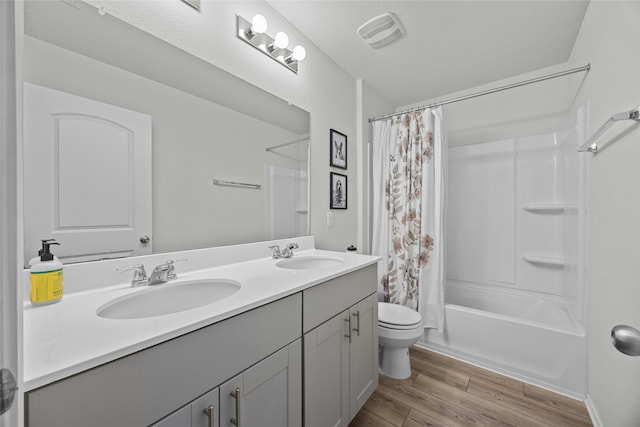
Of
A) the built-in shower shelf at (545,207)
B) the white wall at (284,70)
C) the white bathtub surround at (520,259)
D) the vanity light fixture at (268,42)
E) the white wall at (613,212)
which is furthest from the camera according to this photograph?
the built-in shower shelf at (545,207)

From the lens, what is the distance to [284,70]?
1.65 m

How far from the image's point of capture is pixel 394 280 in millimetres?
2256

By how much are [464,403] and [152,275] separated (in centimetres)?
180

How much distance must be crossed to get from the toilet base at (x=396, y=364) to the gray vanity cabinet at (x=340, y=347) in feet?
0.96

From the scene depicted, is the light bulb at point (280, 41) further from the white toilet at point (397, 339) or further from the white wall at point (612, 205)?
the white toilet at point (397, 339)

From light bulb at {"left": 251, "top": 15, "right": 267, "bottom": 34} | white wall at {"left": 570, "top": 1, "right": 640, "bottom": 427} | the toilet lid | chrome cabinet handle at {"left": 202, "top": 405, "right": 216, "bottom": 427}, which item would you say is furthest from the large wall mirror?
white wall at {"left": 570, "top": 1, "right": 640, "bottom": 427}

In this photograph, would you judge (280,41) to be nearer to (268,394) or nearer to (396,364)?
(268,394)

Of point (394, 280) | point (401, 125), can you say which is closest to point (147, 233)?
point (394, 280)

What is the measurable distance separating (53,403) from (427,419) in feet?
5.29

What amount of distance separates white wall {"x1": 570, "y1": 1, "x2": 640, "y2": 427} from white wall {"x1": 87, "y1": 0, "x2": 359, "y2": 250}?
4.98 ft

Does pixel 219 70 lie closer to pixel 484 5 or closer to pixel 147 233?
pixel 147 233

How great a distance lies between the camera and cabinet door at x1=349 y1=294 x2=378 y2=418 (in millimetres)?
1303

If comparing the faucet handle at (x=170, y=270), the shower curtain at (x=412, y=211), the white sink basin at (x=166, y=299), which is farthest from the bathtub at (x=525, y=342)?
the faucet handle at (x=170, y=270)

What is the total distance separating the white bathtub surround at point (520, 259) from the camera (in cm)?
163
